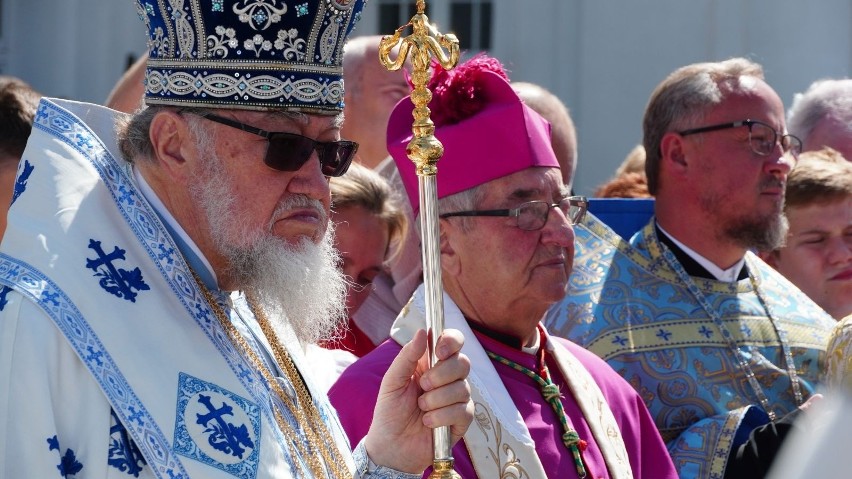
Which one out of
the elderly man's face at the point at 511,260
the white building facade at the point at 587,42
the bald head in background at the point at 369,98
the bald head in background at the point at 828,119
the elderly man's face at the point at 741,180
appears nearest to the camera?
the elderly man's face at the point at 511,260

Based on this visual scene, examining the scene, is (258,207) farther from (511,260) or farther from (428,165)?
(511,260)

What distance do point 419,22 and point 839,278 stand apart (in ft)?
10.3

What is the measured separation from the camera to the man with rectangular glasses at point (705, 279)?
15.1 feet

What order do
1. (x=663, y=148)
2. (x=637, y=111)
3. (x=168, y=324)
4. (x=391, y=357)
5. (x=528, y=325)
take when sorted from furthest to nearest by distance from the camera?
(x=637, y=111), (x=663, y=148), (x=528, y=325), (x=391, y=357), (x=168, y=324)

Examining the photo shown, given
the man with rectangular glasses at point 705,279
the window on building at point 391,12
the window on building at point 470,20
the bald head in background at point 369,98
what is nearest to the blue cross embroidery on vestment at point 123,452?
the man with rectangular glasses at point 705,279

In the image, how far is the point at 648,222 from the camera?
17.0 feet

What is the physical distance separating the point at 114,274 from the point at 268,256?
0.38 m

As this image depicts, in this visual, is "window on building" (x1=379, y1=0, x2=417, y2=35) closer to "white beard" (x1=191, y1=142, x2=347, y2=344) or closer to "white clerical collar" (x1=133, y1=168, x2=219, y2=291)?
"white beard" (x1=191, y1=142, x2=347, y2=344)

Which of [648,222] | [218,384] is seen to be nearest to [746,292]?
[648,222]

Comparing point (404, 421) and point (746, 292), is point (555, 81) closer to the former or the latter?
point (746, 292)

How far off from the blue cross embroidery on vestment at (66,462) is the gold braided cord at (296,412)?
20.6 inches

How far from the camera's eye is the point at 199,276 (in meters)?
2.89

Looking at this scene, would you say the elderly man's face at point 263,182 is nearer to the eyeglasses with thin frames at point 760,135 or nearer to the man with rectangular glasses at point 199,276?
the man with rectangular glasses at point 199,276

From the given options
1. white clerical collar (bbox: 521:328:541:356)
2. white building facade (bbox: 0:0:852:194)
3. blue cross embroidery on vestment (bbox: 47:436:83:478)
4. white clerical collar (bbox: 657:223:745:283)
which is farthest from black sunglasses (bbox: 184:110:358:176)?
white building facade (bbox: 0:0:852:194)
